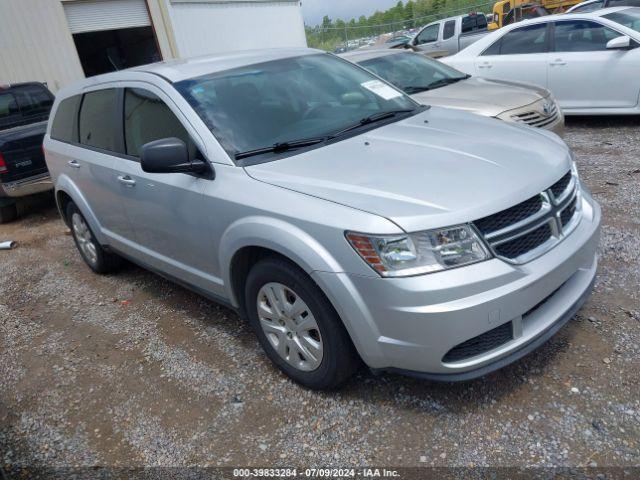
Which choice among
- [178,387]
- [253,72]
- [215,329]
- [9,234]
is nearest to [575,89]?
[253,72]

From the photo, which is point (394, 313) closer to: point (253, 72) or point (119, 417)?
point (119, 417)

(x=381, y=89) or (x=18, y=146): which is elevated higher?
(x=381, y=89)

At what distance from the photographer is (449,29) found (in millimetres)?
16578

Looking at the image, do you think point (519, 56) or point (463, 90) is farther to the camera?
point (519, 56)

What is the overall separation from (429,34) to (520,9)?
14.0ft

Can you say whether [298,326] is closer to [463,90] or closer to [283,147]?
[283,147]

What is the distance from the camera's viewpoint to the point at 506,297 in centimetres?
230

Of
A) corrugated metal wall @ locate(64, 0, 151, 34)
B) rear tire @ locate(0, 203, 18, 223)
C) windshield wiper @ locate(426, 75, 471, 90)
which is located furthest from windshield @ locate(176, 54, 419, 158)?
corrugated metal wall @ locate(64, 0, 151, 34)

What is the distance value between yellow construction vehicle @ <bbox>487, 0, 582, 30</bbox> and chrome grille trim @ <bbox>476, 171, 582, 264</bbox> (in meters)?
17.0

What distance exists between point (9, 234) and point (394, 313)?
21.7 feet

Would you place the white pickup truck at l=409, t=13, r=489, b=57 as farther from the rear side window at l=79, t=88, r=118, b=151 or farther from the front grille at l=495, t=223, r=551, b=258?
the front grille at l=495, t=223, r=551, b=258

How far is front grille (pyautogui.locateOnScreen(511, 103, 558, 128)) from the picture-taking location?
5.68 metres

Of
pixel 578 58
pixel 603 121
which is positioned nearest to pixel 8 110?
pixel 578 58

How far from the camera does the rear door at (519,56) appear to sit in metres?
7.87
